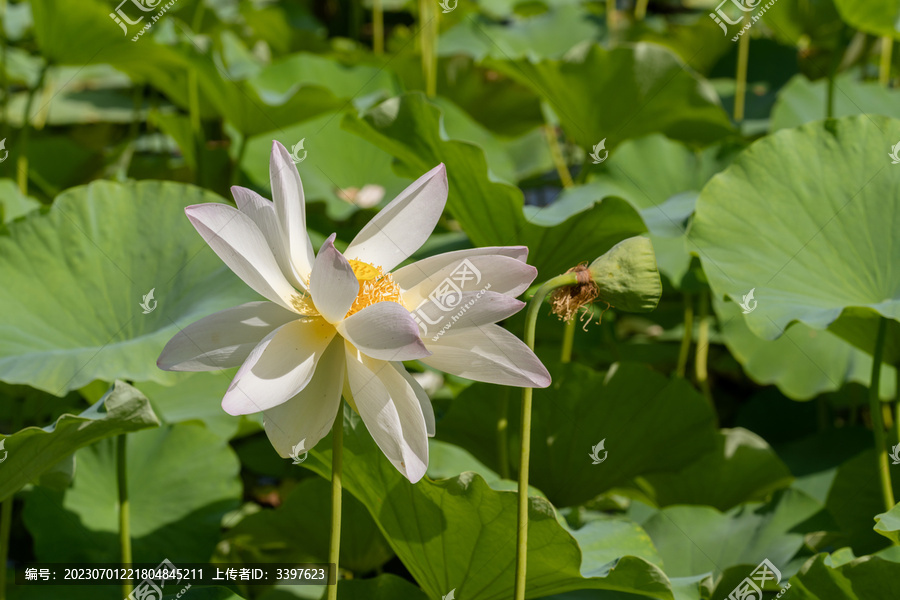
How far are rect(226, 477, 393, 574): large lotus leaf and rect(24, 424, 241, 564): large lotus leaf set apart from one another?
0.20ft

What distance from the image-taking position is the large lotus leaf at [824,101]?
64.6 inches

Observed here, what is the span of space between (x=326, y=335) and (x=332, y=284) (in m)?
0.06

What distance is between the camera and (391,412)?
0.59 m

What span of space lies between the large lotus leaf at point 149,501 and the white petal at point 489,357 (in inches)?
26.6

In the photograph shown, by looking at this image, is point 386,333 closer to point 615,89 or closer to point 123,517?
point 123,517

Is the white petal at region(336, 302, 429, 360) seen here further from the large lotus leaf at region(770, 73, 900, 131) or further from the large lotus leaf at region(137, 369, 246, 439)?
the large lotus leaf at region(770, 73, 900, 131)

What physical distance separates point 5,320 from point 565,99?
1034 millimetres

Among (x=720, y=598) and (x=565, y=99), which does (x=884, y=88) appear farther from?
(x=720, y=598)

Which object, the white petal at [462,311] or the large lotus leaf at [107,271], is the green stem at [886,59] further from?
the white petal at [462,311]

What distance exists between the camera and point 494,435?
47.7 inches

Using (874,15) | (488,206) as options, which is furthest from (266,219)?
(874,15)

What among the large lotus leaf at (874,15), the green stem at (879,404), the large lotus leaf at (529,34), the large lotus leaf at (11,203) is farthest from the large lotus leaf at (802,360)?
the large lotus leaf at (11,203)

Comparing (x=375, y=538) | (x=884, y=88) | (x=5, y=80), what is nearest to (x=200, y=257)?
(x=375, y=538)

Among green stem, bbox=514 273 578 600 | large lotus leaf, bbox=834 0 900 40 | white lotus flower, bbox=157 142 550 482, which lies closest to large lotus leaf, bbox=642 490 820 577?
green stem, bbox=514 273 578 600
